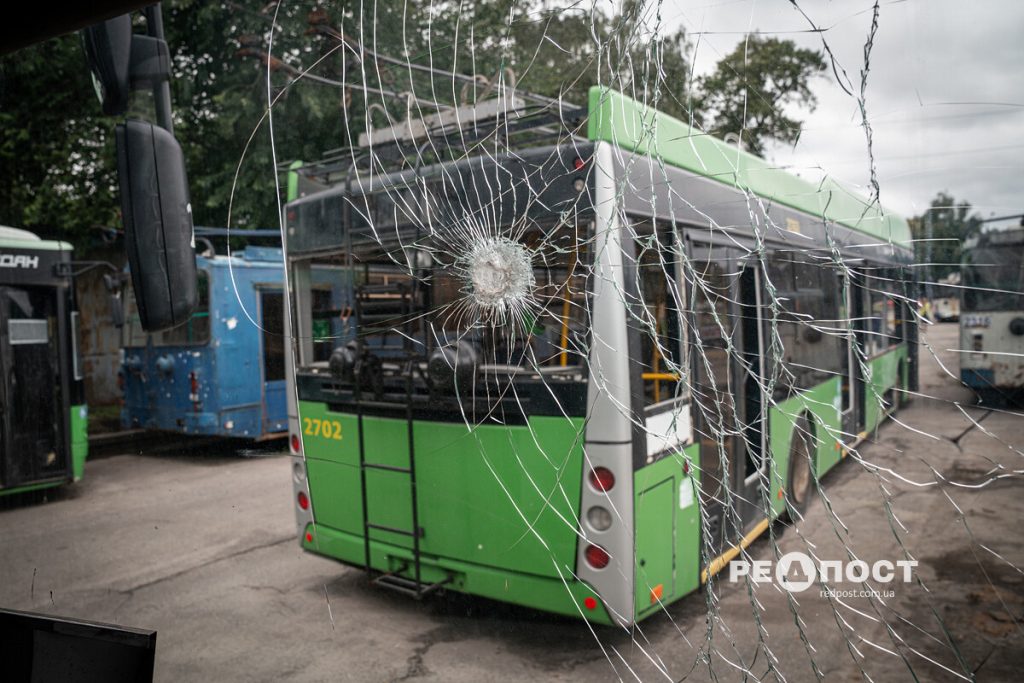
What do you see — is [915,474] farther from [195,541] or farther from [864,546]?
[195,541]

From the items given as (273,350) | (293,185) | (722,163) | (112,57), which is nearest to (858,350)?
(722,163)

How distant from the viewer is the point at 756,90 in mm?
1417

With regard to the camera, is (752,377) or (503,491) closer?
(752,377)

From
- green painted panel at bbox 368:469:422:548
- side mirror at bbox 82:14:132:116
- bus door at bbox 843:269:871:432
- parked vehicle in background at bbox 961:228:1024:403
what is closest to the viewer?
parked vehicle in background at bbox 961:228:1024:403

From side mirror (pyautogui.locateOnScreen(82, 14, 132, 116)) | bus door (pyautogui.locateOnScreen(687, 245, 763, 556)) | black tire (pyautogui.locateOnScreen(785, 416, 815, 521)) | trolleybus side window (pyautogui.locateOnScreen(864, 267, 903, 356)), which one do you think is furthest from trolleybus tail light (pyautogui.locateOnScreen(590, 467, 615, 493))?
side mirror (pyautogui.locateOnScreen(82, 14, 132, 116))

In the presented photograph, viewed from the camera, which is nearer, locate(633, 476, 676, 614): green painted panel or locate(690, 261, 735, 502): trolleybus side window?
locate(690, 261, 735, 502): trolleybus side window

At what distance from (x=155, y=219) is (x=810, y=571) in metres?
1.79

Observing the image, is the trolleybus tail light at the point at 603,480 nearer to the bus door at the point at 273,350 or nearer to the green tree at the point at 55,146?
the bus door at the point at 273,350

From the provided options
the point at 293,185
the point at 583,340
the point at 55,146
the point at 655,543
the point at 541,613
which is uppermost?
the point at 55,146

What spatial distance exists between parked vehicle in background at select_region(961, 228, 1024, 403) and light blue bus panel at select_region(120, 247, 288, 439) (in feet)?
9.73

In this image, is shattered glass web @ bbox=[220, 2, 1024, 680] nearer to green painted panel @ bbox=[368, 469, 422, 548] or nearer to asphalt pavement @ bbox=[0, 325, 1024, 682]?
asphalt pavement @ bbox=[0, 325, 1024, 682]

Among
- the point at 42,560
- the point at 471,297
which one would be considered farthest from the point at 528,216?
the point at 42,560

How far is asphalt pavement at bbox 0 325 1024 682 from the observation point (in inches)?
48.3

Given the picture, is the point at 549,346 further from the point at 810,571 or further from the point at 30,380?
the point at 30,380
